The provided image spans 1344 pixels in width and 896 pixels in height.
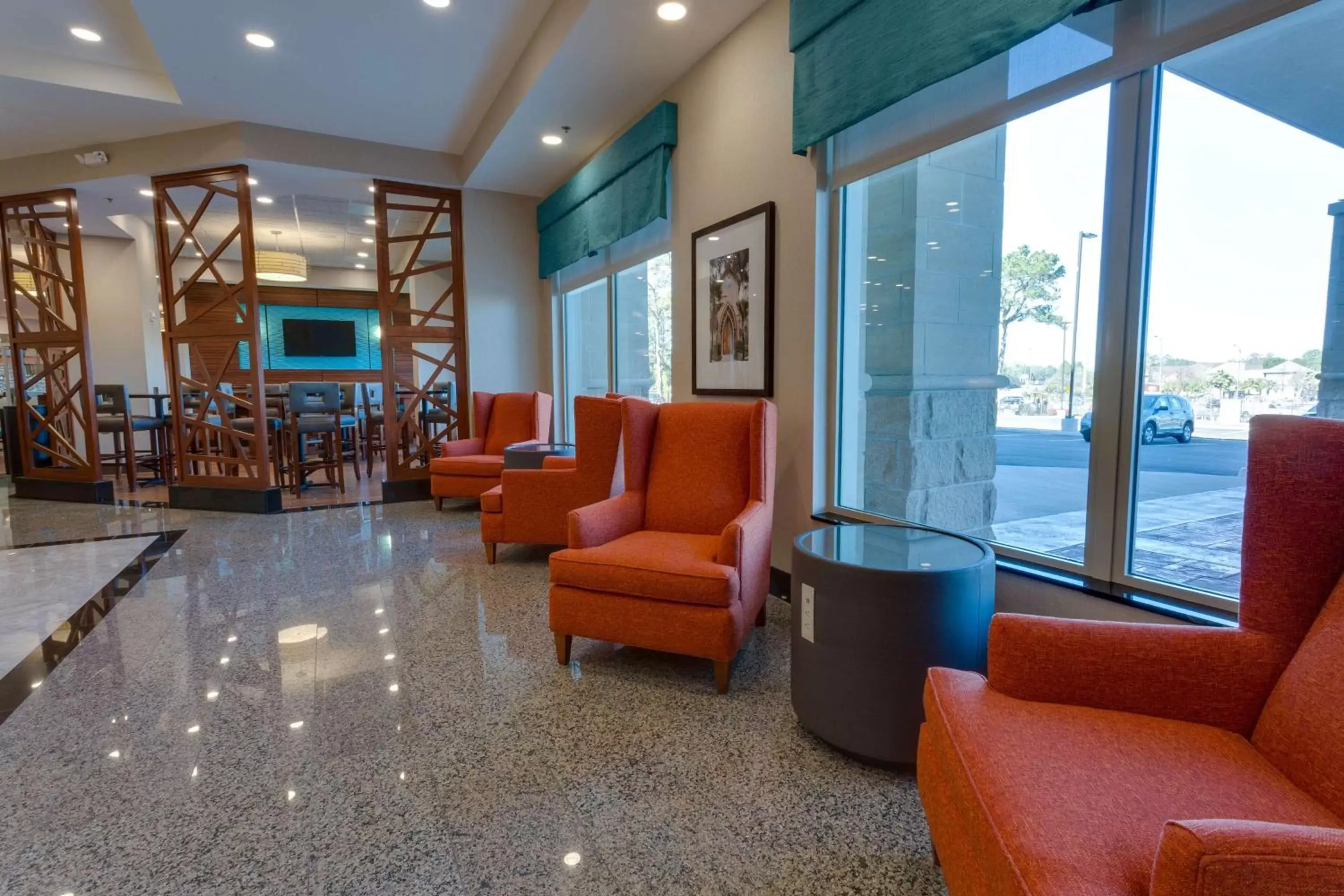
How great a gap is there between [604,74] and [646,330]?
178cm

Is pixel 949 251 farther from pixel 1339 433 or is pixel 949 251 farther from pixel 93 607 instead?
pixel 93 607

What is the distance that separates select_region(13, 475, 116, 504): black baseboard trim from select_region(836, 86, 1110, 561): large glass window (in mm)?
6898

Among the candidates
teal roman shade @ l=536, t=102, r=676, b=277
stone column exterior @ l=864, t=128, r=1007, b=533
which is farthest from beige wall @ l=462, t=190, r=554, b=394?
stone column exterior @ l=864, t=128, r=1007, b=533

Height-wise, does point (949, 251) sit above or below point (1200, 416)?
above

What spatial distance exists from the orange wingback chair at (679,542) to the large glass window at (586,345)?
8.68 ft

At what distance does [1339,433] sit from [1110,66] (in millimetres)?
1296

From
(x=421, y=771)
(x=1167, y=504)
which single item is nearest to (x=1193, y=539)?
(x=1167, y=504)

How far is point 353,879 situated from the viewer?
138cm

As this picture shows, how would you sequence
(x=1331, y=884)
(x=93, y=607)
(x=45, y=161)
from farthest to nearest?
(x=45, y=161) < (x=93, y=607) < (x=1331, y=884)

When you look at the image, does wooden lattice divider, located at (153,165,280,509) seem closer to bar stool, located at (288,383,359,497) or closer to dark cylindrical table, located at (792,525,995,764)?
bar stool, located at (288,383,359,497)

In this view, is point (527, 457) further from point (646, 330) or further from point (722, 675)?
point (722, 675)

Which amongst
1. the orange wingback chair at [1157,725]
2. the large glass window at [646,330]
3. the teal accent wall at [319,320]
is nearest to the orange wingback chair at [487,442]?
the large glass window at [646,330]

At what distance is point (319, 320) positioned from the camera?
1022 centimetres

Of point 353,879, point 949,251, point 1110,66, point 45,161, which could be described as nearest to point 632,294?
point 949,251
